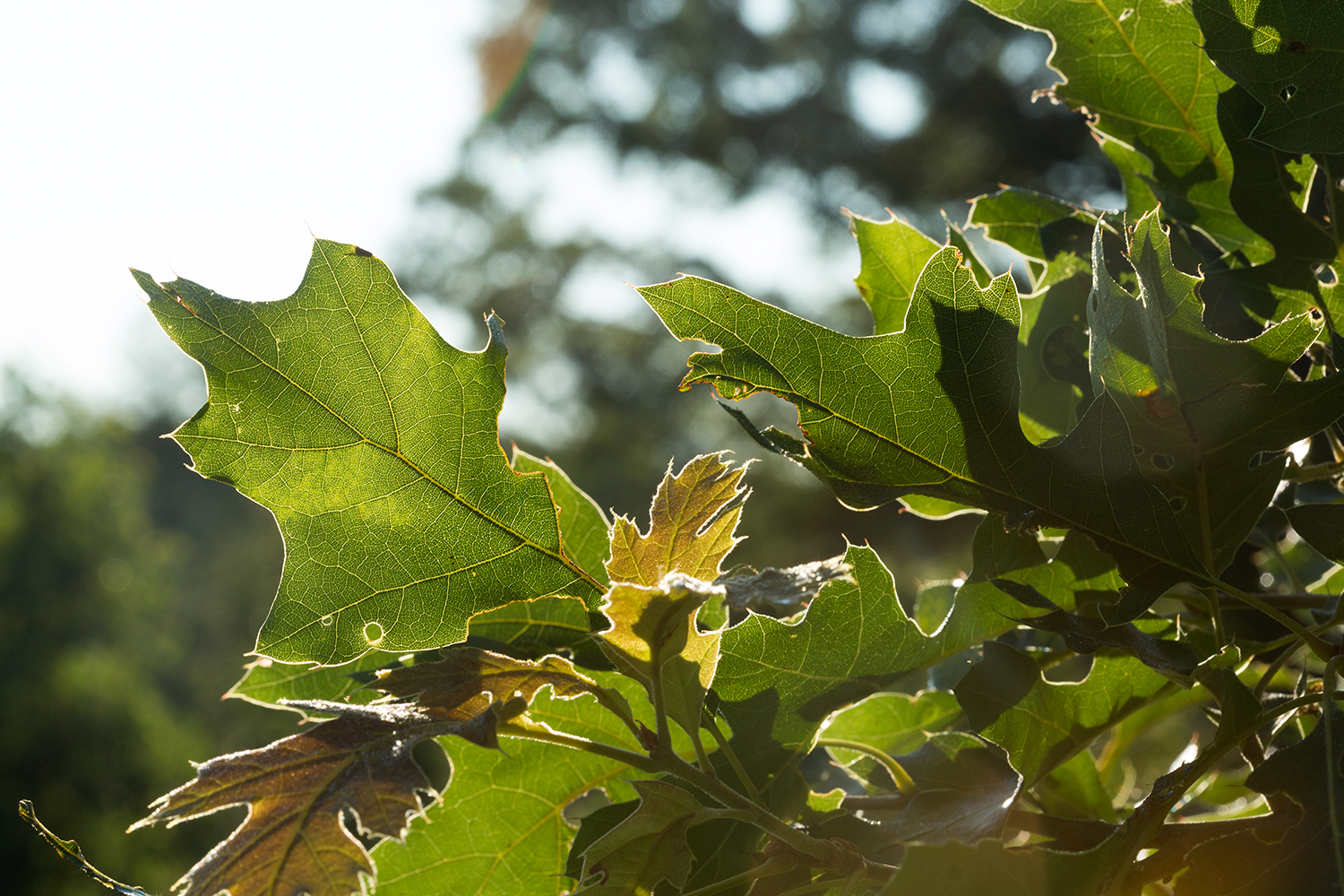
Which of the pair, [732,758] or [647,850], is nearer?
[647,850]

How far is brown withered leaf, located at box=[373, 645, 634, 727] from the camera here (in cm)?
55

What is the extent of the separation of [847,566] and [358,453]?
34 cm

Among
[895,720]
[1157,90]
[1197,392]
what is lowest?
[895,720]

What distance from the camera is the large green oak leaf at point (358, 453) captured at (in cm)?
61

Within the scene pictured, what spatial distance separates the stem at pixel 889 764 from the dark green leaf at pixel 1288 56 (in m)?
0.54

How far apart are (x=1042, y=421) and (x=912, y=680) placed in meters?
0.34

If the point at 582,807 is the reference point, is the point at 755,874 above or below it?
above

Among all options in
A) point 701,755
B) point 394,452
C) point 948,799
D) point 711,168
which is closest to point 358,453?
point 394,452

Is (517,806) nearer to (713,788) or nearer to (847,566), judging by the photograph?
(713,788)

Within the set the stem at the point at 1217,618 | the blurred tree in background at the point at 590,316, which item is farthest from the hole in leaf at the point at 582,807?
the blurred tree in background at the point at 590,316

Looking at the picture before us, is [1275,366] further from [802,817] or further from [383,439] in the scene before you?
[383,439]

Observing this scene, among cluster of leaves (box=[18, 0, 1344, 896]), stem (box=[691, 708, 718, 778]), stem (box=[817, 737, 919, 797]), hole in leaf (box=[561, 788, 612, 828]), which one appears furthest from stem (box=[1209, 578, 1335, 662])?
hole in leaf (box=[561, 788, 612, 828])

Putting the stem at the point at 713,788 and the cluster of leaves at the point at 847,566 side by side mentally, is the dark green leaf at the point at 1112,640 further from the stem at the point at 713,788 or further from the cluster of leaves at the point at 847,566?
the stem at the point at 713,788

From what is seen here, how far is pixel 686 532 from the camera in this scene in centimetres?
59
